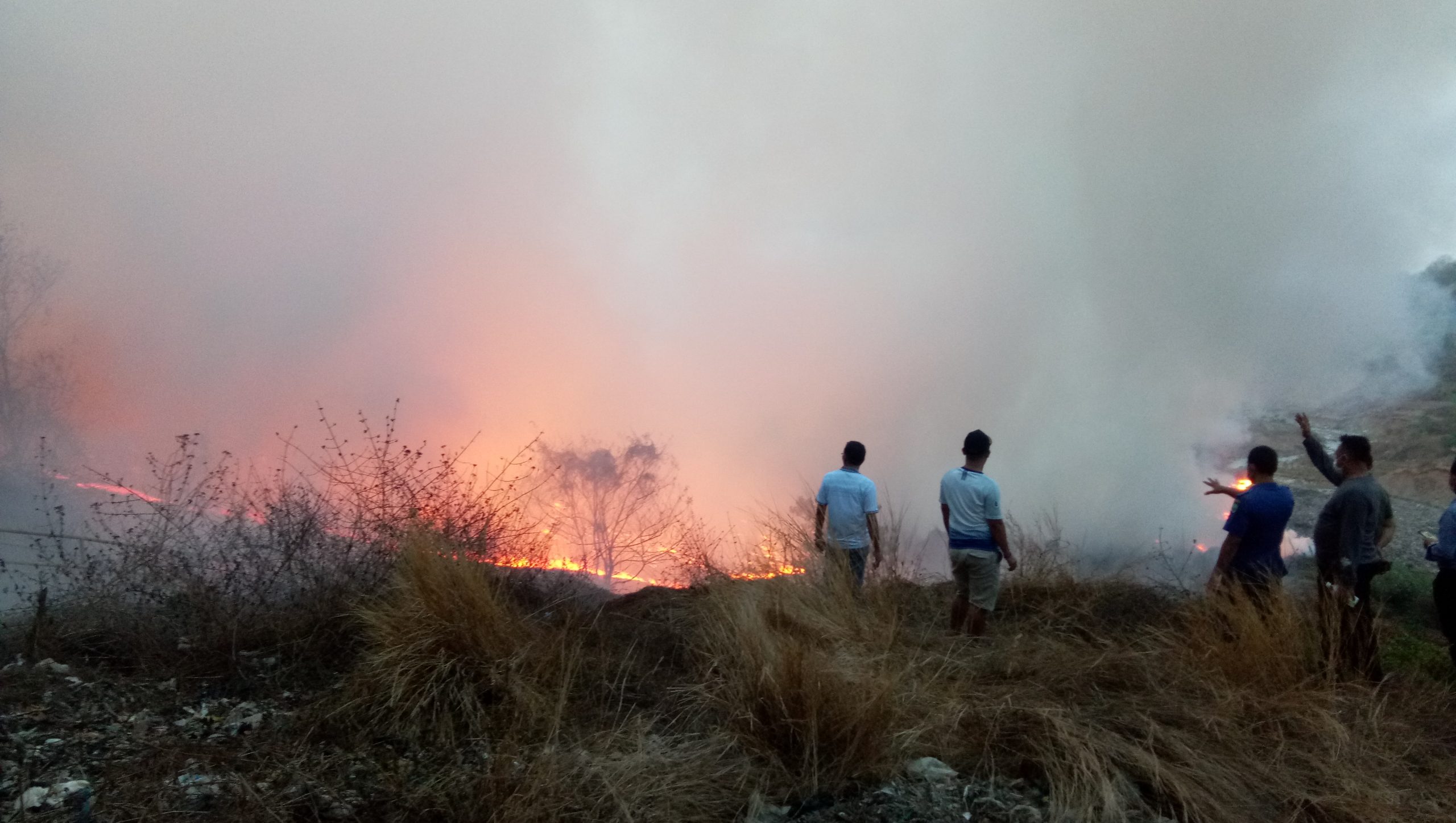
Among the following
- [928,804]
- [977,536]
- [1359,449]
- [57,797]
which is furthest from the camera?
[977,536]

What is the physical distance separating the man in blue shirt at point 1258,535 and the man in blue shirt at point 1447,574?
837mm

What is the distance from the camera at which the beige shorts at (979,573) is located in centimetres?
561

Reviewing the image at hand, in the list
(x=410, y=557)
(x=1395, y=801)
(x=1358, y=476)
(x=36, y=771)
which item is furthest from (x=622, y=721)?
(x=1358, y=476)

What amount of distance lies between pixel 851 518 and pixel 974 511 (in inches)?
34.0

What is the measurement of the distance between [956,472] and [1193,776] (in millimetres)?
2743

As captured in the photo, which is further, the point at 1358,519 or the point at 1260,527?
the point at 1260,527

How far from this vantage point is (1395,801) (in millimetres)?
3307

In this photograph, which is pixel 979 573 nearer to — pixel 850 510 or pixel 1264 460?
pixel 850 510

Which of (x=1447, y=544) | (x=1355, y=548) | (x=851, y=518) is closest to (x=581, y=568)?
(x=851, y=518)

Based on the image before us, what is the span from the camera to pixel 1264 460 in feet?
17.8

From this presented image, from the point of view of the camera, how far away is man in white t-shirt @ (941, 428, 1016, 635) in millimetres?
5613

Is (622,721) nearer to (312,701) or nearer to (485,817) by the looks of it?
(485,817)

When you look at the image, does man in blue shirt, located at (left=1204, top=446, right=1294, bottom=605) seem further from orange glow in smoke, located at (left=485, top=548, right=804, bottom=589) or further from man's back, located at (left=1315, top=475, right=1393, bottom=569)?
orange glow in smoke, located at (left=485, top=548, right=804, bottom=589)

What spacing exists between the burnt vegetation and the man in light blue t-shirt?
0.42 meters
